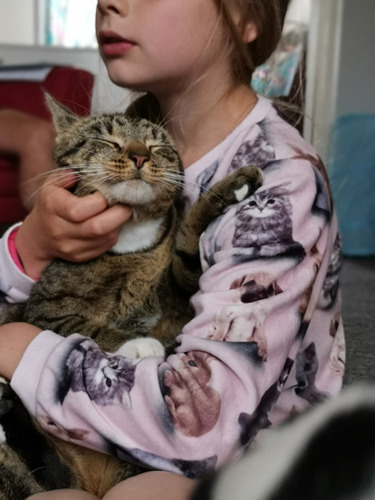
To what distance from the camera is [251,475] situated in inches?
17.8

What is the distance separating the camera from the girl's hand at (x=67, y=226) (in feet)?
3.13

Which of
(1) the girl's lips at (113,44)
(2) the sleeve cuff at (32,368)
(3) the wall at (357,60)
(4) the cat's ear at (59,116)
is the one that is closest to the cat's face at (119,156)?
(4) the cat's ear at (59,116)

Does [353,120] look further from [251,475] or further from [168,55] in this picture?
[251,475]

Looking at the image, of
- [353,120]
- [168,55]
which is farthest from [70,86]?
[168,55]

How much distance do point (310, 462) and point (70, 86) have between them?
7.12 feet

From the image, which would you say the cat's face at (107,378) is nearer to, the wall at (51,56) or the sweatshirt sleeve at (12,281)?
the sweatshirt sleeve at (12,281)

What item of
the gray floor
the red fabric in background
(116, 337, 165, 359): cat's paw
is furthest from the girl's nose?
the red fabric in background

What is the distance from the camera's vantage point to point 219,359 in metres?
0.80

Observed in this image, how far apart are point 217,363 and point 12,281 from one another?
48 cm

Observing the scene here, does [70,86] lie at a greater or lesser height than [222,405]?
lesser

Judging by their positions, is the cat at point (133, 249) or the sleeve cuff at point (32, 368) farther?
the cat at point (133, 249)

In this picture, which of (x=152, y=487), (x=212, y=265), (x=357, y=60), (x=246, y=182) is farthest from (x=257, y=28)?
(x=357, y=60)

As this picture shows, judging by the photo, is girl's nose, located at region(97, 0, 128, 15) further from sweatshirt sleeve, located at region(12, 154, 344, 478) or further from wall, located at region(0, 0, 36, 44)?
wall, located at region(0, 0, 36, 44)

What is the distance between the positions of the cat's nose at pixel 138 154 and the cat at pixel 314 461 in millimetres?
558
